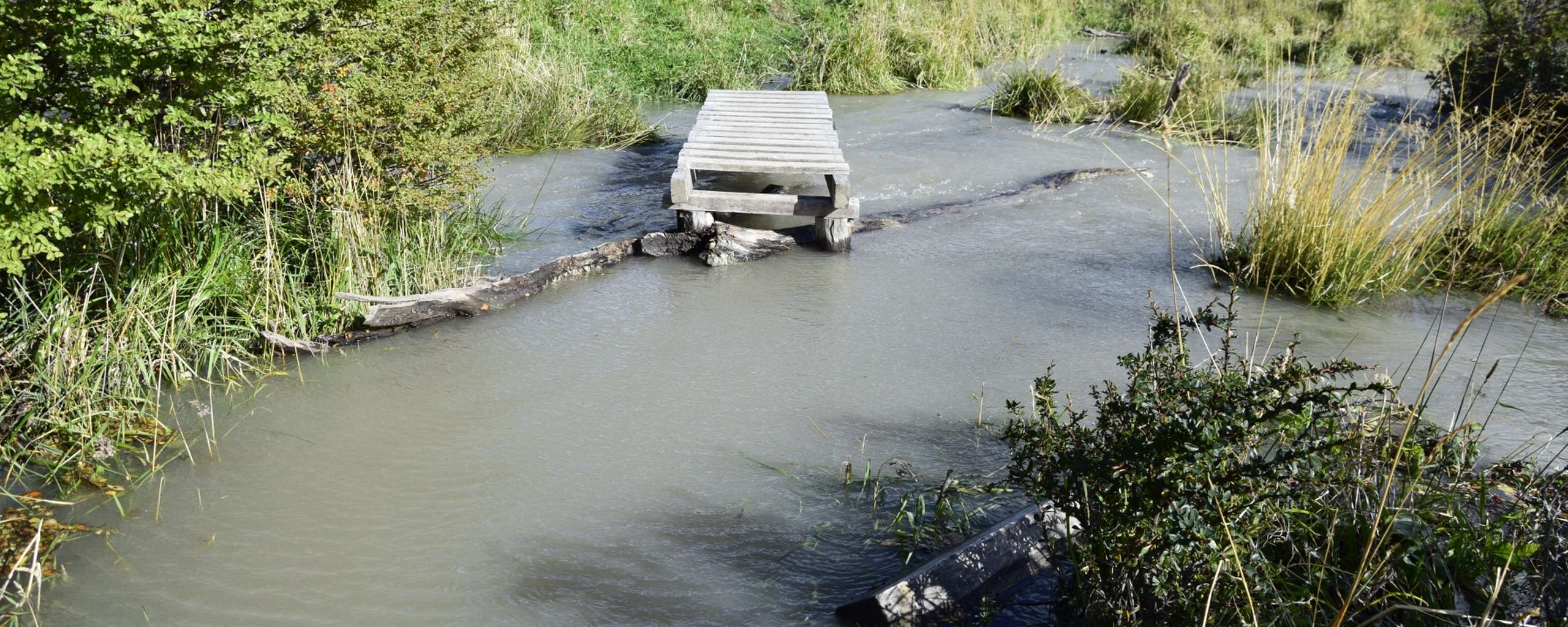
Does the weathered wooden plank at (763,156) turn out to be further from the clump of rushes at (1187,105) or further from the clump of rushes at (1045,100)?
the clump of rushes at (1045,100)

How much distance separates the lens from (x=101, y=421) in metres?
3.84

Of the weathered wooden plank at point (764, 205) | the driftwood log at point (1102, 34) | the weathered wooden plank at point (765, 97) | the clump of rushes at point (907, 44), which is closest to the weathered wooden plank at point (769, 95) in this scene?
the weathered wooden plank at point (765, 97)

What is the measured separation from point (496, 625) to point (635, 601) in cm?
39

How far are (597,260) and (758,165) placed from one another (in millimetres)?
1254

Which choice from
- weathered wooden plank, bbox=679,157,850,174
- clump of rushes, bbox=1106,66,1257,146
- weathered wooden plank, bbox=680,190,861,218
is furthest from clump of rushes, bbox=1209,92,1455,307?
clump of rushes, bbox=1106,66,1257,146

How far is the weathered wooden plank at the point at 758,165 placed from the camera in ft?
21.3

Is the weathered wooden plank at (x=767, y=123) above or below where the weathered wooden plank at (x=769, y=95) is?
below

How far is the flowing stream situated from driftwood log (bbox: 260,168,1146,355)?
0.09 metres

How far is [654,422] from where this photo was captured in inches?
163

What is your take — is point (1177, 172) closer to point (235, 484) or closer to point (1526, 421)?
point (1526, 421)

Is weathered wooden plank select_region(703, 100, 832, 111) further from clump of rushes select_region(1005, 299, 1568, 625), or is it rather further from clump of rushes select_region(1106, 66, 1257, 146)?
clump of rushes select_region(1005, 299, 1568, 625)

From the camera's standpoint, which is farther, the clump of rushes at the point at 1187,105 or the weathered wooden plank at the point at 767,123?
the clump of rushes at the point at 1187,105

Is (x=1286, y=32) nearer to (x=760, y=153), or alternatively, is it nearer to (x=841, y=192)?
(x=760, y=153)

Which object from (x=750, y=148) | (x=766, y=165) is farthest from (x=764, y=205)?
(x=750, y=148)
